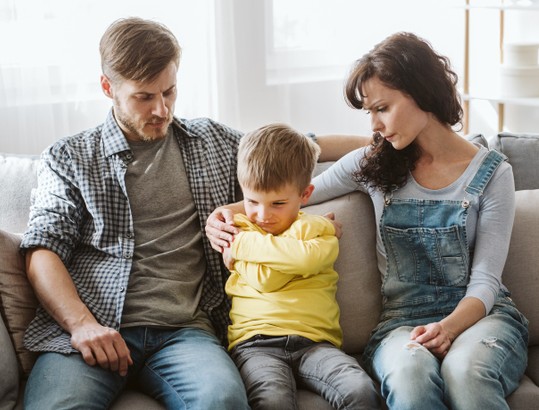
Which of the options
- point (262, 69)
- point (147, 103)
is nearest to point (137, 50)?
point (147, 103)

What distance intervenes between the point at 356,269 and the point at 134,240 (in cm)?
60

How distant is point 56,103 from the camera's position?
2.82 metres

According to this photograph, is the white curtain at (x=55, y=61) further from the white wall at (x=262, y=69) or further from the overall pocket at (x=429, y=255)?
the overall pocket at (x=429, y=255)

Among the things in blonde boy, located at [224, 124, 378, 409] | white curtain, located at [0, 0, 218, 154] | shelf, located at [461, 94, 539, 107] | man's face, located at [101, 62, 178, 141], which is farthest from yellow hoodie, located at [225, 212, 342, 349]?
shelf, located at [461, 94, 539, 107]

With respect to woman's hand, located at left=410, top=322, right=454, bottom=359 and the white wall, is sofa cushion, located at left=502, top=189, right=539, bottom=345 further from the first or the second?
the white wall

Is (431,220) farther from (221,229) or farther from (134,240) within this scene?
(134,240)

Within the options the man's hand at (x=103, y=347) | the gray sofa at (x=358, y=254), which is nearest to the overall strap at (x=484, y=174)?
the gray sofa at (x=358, y=254)

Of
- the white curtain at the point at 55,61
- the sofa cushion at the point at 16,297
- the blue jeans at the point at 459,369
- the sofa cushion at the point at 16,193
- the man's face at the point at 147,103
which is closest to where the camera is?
the blue jeans at the point at 459,369

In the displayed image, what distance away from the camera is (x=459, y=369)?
1.88 m

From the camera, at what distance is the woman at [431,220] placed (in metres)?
2.01

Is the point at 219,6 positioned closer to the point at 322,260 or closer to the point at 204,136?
the point at 204,136

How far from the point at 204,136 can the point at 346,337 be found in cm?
67

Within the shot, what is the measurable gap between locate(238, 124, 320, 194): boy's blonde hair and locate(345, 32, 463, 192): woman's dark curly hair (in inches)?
8.0

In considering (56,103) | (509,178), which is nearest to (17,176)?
(56,103)
